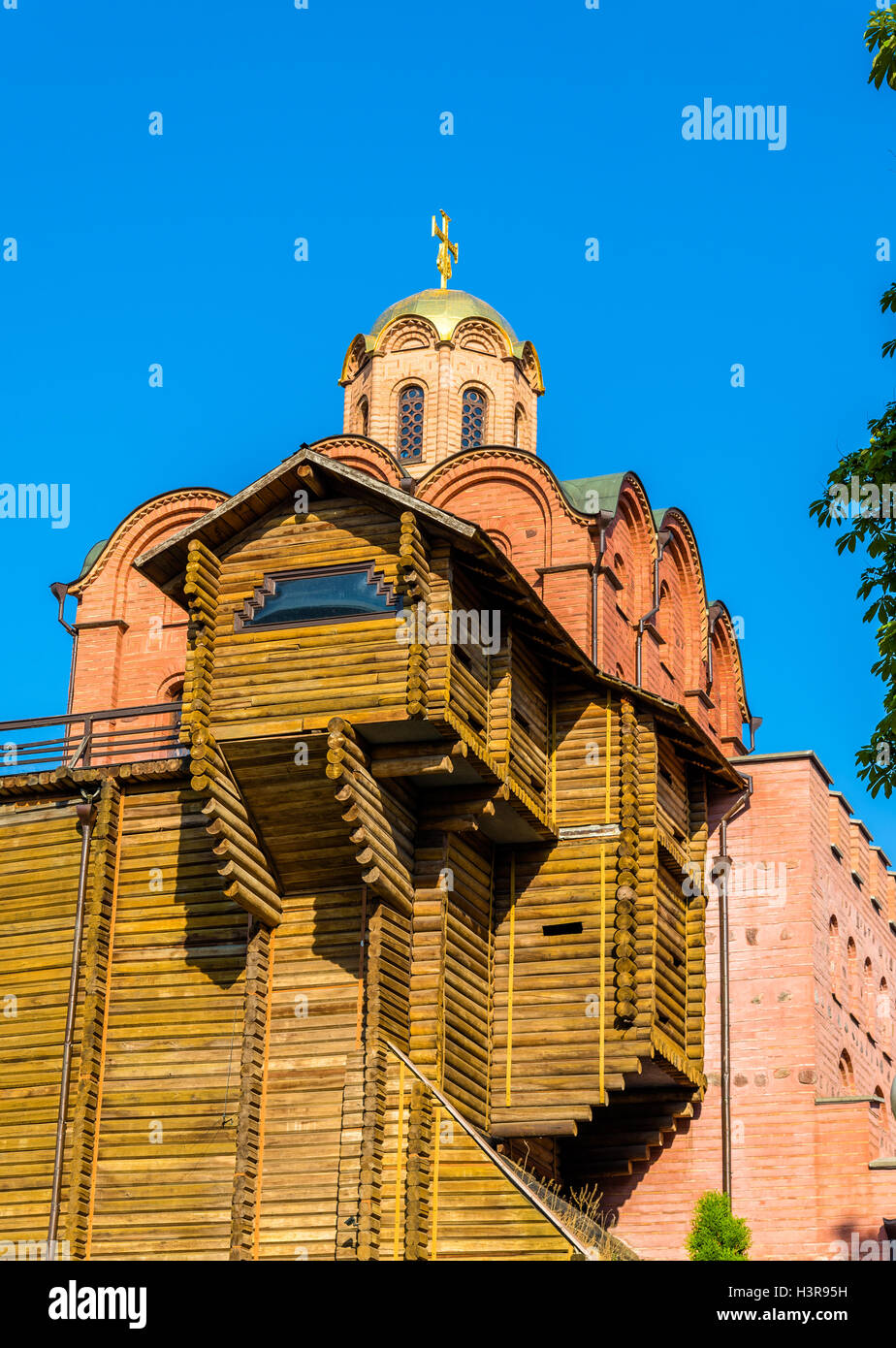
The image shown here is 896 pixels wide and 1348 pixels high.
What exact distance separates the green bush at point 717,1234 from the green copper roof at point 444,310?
56.7ft

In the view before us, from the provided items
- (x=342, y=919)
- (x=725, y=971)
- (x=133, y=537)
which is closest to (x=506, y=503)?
(x=133, y=537)

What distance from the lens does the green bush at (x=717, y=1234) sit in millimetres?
28750

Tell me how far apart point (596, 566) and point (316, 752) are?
326 inches

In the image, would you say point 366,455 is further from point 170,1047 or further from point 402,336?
point 170,1047

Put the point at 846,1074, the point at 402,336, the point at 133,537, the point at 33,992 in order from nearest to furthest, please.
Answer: the point at 33,992
the point at 846,1074
the point at 133,537
the point at 402,336

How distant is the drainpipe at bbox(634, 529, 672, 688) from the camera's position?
3538 cm

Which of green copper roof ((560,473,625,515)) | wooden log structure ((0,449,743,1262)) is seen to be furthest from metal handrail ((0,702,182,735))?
green copper roof ((560,473,625,515))

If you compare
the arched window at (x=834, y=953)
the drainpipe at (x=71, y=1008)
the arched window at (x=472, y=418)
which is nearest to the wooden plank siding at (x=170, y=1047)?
the drainpipe at (x=71, y=1008)

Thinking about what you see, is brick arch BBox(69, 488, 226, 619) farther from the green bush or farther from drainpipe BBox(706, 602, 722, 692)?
the green bush

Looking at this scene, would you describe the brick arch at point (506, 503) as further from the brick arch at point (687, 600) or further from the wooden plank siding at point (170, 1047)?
the wooden plank siding at point (170, 1047)

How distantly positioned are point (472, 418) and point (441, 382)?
0.95 m

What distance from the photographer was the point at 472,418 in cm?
3897
